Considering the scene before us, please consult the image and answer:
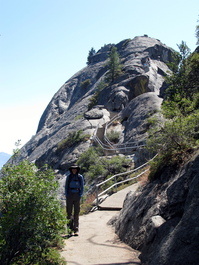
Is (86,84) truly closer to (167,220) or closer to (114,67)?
(114,67)

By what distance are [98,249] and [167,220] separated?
198 cm

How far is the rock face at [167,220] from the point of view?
349 centimetres

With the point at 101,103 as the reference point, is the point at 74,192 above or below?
below

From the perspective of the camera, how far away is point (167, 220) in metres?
4.55

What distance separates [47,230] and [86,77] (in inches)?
3086

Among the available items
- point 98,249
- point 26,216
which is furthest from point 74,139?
point 26,216

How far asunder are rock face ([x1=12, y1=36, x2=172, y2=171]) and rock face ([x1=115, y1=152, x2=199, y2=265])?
4.41 m

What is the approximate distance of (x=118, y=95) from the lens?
4053cm

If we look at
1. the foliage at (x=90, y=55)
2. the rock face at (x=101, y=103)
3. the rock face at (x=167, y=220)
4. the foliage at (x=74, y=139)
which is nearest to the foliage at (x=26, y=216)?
the rock face at (x=167, y=220)

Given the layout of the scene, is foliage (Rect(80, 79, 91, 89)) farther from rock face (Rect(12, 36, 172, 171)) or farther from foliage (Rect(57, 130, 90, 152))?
foliage (Rect(57, 130, 90, 152))

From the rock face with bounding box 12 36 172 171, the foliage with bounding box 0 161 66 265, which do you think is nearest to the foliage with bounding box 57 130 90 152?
the rock face with bounding box 12 36 172 171

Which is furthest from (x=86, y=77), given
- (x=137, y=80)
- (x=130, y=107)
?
(x=130, y=107)

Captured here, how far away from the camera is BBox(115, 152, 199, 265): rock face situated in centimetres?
349

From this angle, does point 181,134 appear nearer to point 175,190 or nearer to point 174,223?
point 175,190
